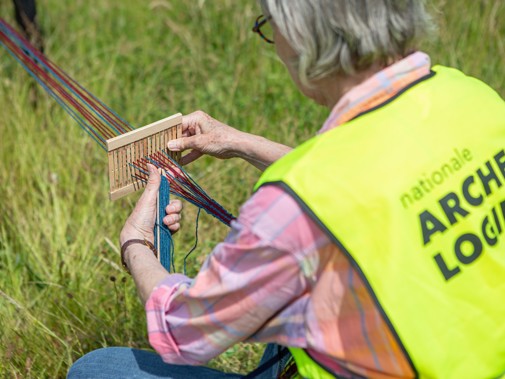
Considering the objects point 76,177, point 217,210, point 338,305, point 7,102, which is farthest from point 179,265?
point 338,305

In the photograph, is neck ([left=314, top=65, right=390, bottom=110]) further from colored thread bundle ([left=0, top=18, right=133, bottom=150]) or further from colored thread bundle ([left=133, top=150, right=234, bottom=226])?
colored thread bundle ([left=0, top=18, right=133, bottom=150])

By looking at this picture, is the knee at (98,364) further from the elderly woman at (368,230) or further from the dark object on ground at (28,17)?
the dark object on ground at (28,17)

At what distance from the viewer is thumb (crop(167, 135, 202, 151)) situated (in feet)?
6.02

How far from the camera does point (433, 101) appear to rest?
133cm

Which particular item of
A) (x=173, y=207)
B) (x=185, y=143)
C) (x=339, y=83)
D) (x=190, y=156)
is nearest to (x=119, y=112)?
(x=190, y=156)

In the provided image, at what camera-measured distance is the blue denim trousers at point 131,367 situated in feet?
5.43

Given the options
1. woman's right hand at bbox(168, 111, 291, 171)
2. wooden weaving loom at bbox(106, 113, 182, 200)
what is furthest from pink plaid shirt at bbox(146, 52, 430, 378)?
woman's right hand at bbox(168, 111, 291, 171)

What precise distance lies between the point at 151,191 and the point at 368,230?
618 mm

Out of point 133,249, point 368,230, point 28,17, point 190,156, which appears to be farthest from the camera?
point 28,17

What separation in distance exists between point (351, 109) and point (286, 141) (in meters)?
1.84

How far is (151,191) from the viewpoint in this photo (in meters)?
1.69

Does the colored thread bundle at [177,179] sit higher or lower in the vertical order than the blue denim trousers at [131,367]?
higher

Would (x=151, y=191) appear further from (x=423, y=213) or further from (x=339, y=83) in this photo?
(x=423, y=213)

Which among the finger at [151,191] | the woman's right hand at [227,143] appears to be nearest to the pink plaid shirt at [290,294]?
the finger at [151,191]
